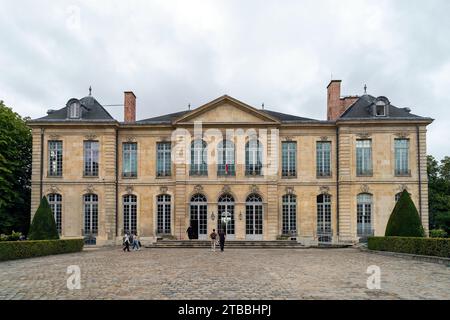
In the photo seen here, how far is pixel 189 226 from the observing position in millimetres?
26359

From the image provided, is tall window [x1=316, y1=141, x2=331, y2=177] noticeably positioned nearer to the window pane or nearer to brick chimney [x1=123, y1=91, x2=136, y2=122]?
brick chimney [x1=123, y1=91, x2=136, y2=122]

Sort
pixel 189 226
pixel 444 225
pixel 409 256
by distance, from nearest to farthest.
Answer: pixel 409 256, pixel 189 226, pixel 444 225

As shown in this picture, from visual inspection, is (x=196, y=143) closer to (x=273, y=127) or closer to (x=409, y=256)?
(x=273, y=127)

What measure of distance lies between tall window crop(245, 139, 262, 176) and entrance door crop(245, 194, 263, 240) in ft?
4.33

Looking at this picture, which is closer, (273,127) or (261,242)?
(261,242)

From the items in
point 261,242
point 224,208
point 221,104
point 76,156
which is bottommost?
point 261,242

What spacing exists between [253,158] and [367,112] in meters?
6.82

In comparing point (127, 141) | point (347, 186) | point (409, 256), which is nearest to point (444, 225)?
point (347, 186)

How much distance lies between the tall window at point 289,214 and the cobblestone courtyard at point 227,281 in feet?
37.3

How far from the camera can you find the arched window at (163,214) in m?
26.9

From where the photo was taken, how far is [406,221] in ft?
64.6

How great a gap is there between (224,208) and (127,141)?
652 cm

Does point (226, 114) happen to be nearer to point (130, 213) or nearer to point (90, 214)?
point (130, 213)

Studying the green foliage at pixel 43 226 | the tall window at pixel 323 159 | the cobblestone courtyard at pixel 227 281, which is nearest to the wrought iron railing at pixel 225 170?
the tall window at pixel 323 159
